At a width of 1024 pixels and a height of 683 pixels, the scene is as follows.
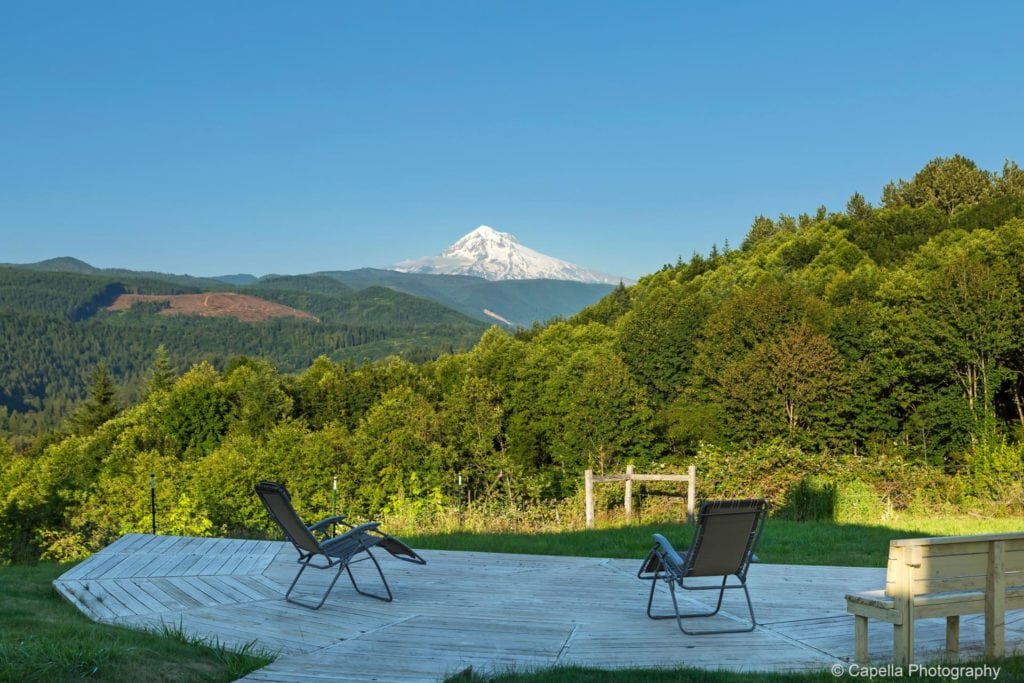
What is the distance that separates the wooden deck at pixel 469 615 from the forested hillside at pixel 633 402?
18.6 meters

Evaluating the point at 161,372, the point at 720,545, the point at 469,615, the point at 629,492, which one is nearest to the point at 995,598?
the point at 720,545

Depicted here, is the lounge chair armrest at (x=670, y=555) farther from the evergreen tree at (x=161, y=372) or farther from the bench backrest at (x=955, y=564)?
the evergreen tree at (x=161, y=372)

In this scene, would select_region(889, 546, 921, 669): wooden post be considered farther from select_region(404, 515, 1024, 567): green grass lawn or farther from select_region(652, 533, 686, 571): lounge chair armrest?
select_region(404, 515, 1024, 567): green grass lawn

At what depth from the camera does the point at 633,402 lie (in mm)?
45438

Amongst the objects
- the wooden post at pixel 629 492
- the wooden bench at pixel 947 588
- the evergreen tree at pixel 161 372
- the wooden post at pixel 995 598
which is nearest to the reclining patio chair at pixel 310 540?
the wooden bench at pixel 947 588

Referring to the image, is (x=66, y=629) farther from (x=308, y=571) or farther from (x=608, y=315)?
(x=608, y=315)

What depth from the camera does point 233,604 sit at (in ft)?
20.3

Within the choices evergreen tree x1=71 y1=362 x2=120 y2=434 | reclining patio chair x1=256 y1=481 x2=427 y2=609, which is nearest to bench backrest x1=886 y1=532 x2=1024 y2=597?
reclining patio chair x1=256 y1=481 x2=427 y2=609

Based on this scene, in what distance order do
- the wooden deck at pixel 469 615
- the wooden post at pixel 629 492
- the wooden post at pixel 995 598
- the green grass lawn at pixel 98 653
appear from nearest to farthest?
the green grass lawn at pixel 98 653
the wooden post at pixel 995 598
the wooden deck at pixel 469 615
the wooden post at pixel 629 492

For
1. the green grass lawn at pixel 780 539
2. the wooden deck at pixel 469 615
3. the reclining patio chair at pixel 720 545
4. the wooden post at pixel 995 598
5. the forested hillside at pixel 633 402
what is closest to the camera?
the wooden post at pixel 995 598

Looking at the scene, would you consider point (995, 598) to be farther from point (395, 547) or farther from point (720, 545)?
point (395, 547)

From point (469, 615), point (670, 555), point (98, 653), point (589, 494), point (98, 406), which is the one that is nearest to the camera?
point (98, 653)

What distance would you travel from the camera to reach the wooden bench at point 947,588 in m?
4.30

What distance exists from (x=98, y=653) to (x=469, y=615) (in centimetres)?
237
